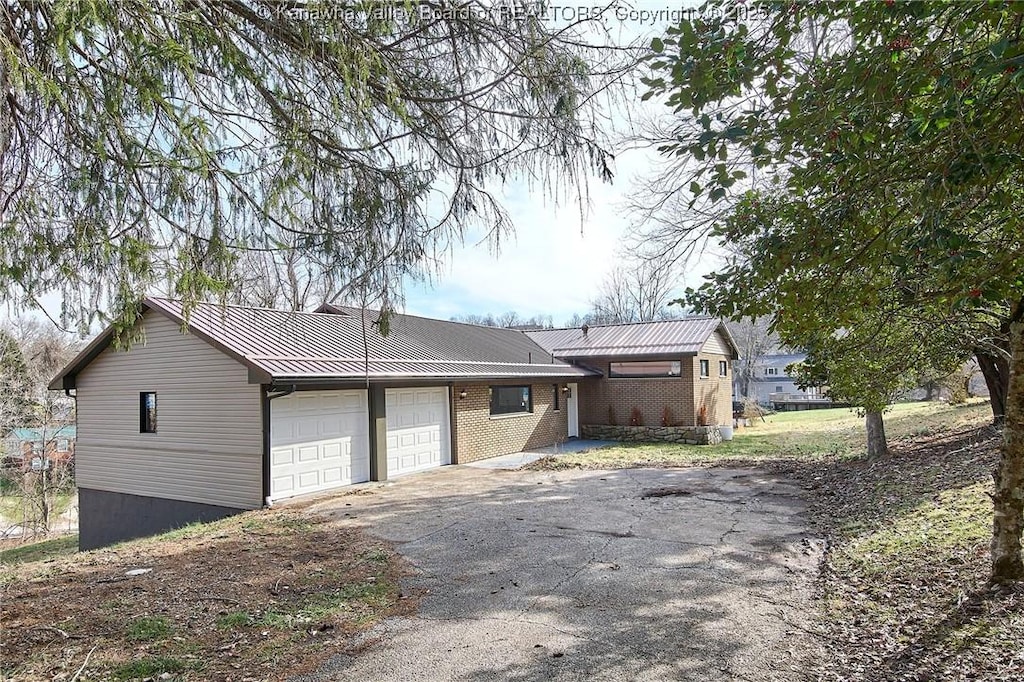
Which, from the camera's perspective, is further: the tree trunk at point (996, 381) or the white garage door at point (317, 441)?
the tree trunk at point (996, 381)

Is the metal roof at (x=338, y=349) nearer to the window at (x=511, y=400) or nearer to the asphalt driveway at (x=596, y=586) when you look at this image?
the window at (x=511, y=400)

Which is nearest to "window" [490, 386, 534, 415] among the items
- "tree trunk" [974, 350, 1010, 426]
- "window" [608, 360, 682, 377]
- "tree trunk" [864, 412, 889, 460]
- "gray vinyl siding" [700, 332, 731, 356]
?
"window" [608, 360, 682, 377]

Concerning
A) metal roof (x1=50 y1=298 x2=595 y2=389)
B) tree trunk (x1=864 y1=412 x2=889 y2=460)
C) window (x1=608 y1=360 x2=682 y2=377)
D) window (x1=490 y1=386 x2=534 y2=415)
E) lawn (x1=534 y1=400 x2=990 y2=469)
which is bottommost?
lawn (x1=534 y1=400 x2=990 y2=469)

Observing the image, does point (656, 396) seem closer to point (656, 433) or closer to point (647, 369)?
point (647, 369)

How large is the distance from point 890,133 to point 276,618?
18.3ft

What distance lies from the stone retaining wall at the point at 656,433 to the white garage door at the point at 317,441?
1019 centimetres

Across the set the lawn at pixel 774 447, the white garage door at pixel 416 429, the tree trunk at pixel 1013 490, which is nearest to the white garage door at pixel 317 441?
the white garage door at pixel 416 429

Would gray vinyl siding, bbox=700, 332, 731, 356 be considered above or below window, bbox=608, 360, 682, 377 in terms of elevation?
above

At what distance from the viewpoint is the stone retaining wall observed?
20.3 meters

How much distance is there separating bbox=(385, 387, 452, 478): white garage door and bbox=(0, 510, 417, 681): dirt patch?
5.41 m

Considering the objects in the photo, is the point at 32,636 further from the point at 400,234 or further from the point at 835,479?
the point at 835,479

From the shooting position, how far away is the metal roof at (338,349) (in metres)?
11.5

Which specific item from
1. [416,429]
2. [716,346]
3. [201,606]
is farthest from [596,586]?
[716,346]

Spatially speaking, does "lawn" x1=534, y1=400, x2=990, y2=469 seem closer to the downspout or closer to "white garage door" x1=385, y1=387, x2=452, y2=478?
"white garage door" x1=385, y1=387, x2=452, y2=478
